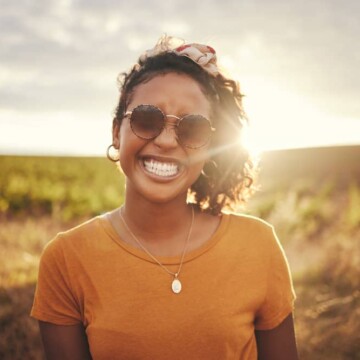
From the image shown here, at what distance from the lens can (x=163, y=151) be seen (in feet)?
7.54

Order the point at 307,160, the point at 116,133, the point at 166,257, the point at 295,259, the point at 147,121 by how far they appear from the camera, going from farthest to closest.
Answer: the point at 307,160, the point at 295,259, the point at 116,133, the point at 166,257, the point at 147,121

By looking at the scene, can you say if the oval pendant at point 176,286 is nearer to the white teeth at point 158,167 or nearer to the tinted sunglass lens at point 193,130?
the white teeth at point 158,167

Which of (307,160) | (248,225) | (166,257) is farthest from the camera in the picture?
(307,160)

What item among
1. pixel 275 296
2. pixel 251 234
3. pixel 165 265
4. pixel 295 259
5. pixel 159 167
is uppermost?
pixel 159 167

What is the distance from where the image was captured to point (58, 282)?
2.29 meters

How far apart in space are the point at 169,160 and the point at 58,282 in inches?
29.6

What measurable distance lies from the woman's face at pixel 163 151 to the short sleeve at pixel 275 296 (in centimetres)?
57

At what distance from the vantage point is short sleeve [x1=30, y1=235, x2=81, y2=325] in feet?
7.51

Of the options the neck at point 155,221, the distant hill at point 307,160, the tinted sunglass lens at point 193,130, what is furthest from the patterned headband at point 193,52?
the distant hill at point 307,160

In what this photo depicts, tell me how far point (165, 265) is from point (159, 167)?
0.45m

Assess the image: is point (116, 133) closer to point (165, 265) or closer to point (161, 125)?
point (161, 125)

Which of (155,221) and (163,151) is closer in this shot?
(163,151)

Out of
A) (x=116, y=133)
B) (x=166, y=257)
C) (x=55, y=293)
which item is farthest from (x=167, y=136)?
(x=55, y=293)

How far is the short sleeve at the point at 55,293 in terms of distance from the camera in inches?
90.1
